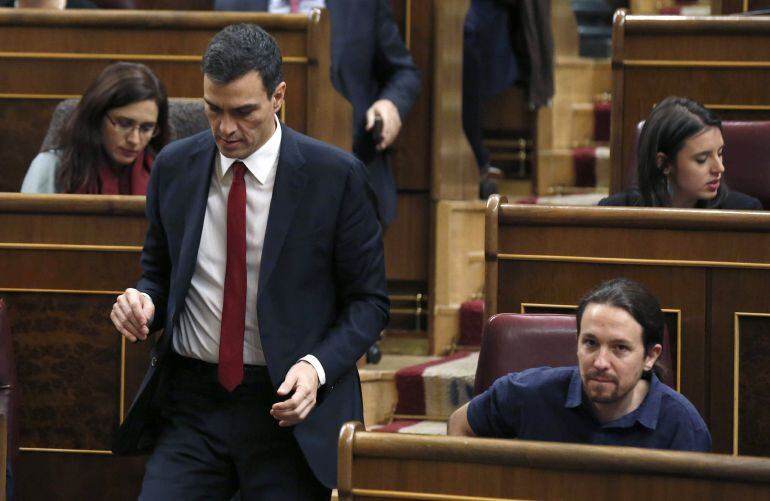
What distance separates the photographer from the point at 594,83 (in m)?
A: 3.14

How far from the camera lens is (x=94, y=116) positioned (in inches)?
70.8

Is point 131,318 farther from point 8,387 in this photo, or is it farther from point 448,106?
point 448,106

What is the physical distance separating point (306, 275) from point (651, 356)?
307 mm

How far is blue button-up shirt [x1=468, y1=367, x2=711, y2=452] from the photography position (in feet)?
3.94

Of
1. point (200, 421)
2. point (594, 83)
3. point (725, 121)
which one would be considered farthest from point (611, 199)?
point (594, 83)

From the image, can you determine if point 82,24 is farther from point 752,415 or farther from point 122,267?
point 752,415

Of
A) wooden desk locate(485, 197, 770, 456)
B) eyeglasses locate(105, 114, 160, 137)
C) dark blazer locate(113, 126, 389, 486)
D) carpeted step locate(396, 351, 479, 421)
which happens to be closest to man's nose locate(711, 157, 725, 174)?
wooden desk locate(485, 197, 770, 456)

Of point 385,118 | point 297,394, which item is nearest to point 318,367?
point 297,394

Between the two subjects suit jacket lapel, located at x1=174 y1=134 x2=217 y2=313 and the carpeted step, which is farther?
the carpeted step

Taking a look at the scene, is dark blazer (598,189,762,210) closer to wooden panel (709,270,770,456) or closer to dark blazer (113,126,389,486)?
wooden panel (709,270,770,456)

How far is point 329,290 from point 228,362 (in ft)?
0.37

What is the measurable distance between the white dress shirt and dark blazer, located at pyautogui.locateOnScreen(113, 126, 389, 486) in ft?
0.05

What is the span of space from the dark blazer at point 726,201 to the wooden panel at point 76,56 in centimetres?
43

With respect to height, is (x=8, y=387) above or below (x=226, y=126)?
below
